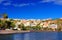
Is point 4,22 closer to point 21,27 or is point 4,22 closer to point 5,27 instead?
point 5,27

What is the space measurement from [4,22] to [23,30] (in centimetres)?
2791

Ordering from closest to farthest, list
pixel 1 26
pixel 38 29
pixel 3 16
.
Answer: pixel 1 26, pixel 3 16, pixel 38 29

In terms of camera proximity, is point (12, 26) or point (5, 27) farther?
point (12, 26)

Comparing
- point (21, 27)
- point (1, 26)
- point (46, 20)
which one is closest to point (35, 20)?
point (46, 20)

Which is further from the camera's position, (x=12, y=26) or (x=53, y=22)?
(x=53, y=22)

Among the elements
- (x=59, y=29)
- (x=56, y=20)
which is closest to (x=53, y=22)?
(x=56, y=20)

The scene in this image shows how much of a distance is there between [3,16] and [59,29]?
2354 inches

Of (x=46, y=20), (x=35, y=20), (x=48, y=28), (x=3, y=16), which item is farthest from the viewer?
(x=46, y=20)

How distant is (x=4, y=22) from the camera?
99.3 meters

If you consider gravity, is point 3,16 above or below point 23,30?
above

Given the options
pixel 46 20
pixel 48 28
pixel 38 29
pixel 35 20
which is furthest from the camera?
pixel 46 20

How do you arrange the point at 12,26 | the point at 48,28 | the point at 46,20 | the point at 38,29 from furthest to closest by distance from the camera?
the point at 46,20 < the point at 48,28 < the point at 38,29 < the point at 12,26

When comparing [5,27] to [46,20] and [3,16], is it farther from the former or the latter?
[46,20]

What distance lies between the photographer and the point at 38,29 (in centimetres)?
14688
